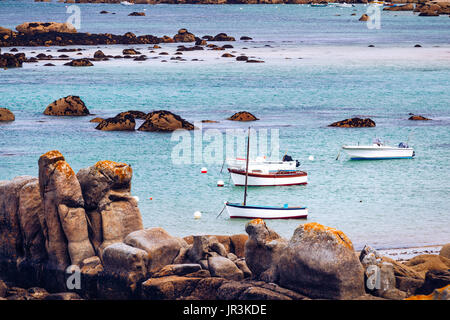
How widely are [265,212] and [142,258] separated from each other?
13.9m

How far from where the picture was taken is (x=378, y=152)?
49500mm

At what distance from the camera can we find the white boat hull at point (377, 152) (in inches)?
1927

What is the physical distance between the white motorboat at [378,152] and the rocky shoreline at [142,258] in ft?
79.8

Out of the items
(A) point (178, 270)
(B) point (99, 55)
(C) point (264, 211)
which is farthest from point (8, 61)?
(A) point (178, 270)

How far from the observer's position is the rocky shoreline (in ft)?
64.0

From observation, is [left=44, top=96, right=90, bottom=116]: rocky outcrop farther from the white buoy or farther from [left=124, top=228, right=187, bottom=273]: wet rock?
[left=124, top=228, right=187, bottom=273]: wet rock

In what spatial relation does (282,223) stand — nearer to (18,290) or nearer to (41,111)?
(18,290)

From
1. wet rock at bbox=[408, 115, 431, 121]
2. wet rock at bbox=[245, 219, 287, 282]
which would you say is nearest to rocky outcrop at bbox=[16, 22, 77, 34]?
wet rock at bbox=[408, 115, 431, 121]

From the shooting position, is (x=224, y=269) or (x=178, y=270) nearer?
(x=224, y=269)

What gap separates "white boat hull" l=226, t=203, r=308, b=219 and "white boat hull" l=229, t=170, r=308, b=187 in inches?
262

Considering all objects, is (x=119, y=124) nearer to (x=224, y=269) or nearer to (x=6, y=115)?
(x=6, y=115)

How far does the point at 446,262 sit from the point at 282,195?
1729 cm

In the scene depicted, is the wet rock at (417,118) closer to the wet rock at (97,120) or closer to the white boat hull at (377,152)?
the white boat hull at (377,152)

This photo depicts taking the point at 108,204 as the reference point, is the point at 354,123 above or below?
below
